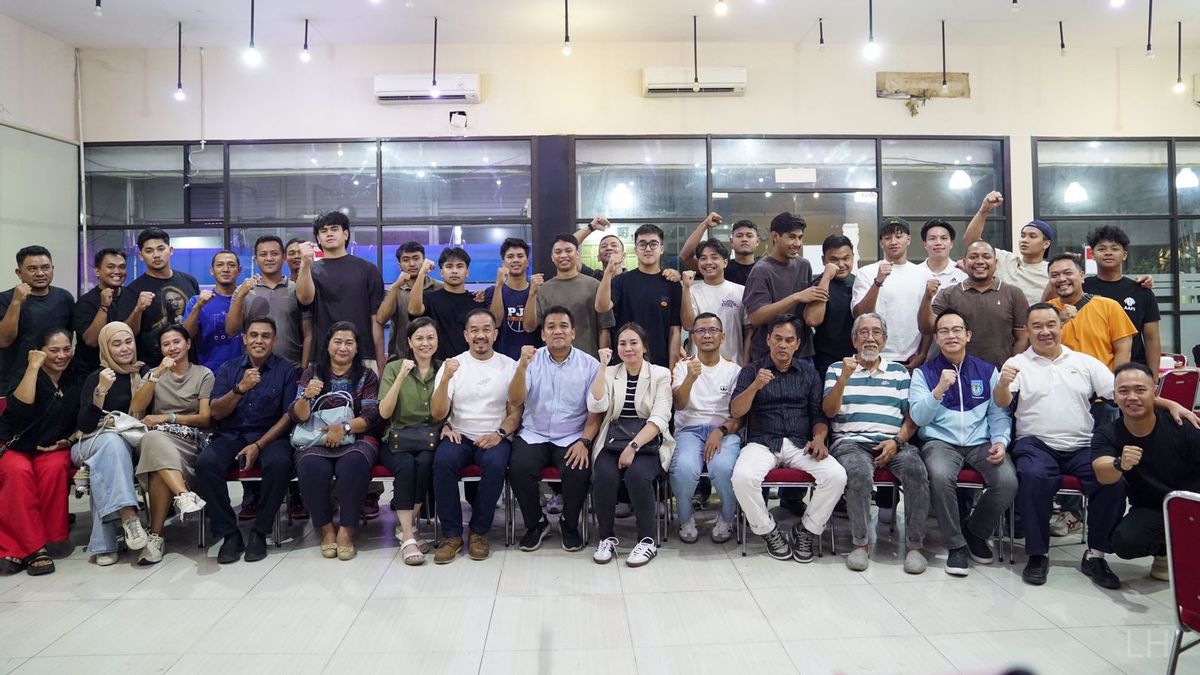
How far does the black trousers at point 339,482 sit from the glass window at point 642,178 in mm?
3880

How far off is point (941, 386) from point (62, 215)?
24.2 ft

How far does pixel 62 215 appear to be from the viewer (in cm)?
657

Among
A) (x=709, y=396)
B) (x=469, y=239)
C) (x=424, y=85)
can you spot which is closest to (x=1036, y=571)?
(x=709, y=396)

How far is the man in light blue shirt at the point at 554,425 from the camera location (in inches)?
141

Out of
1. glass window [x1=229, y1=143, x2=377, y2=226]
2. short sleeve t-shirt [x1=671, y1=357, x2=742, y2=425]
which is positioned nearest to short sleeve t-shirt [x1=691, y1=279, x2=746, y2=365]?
short sleeve t-shirt [x1=671, y1=357, x2=742, y2=425]

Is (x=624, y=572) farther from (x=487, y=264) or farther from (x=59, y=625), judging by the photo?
(x=487, y=264)

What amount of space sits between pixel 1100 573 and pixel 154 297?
506 cm

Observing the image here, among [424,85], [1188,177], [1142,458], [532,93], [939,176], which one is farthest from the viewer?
[1188,177]

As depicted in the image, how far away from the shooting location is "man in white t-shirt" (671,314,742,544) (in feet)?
11.7

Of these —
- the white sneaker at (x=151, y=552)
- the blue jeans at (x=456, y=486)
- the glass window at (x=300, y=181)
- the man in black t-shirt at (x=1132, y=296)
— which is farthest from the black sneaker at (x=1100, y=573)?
the glass window at (x=300, y=181)

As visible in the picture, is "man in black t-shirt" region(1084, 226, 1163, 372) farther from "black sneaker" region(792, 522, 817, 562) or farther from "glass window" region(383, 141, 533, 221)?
"glass window" region(383, 141, 533, 221)

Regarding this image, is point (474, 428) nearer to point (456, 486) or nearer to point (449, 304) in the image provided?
point (456, 486)

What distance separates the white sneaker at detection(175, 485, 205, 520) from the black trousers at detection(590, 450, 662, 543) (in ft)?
6.27

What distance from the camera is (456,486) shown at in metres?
3.58
